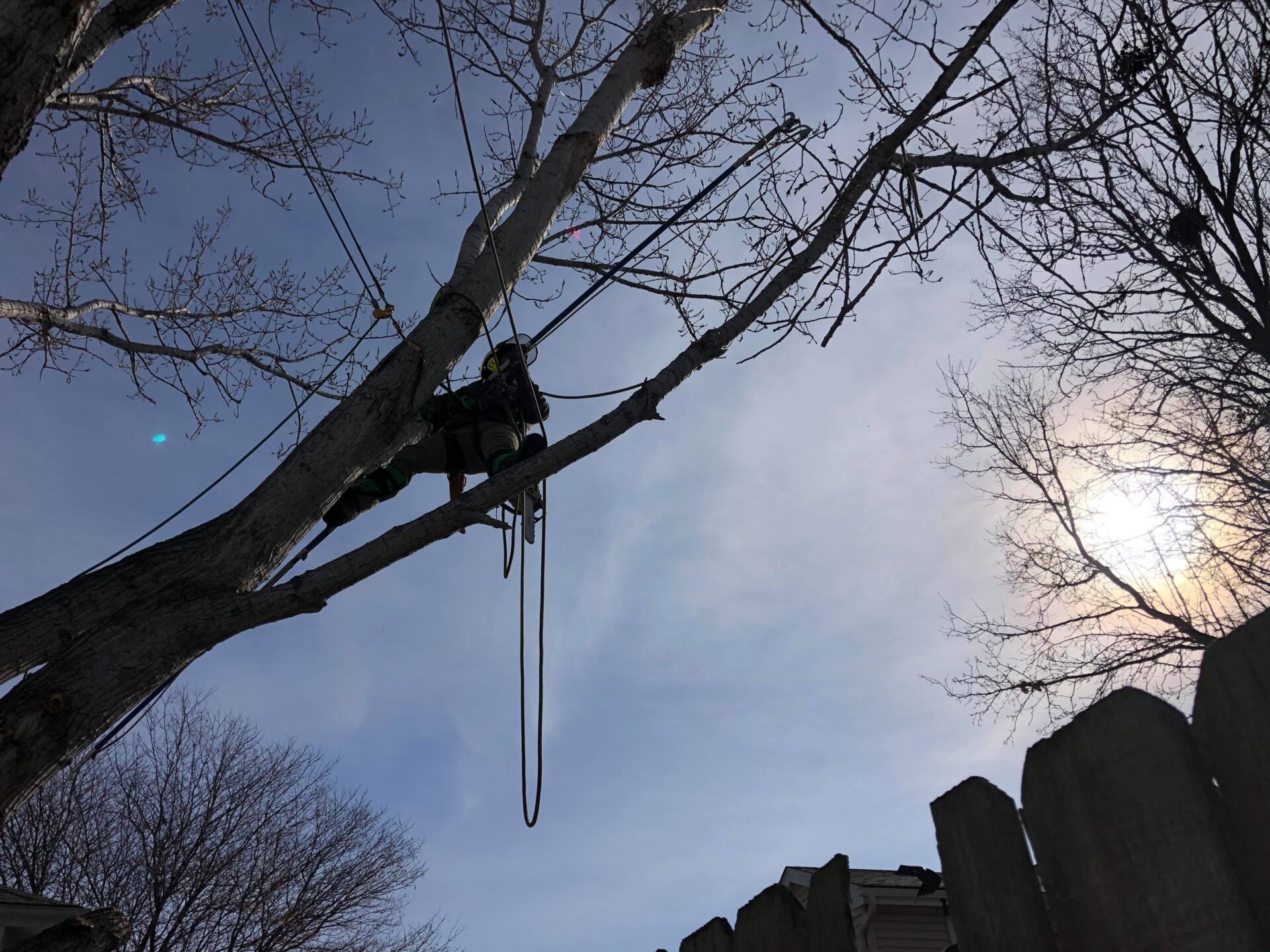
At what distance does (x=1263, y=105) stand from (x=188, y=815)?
→ 49.0 ft

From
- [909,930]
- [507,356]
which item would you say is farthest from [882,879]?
[507,356]

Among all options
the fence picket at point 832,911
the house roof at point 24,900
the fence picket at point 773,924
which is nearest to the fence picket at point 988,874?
the fence picket at point 832,911

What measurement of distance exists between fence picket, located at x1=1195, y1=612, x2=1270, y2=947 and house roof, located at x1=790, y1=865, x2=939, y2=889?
8194mm

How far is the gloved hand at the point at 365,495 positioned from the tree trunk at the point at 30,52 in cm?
155

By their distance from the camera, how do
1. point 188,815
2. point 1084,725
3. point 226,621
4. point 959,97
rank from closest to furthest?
point 1084,725, point 226,621, point 959,97, point 188,815

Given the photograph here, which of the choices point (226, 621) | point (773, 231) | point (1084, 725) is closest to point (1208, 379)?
point (773, 231)

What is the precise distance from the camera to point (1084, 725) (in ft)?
5.42

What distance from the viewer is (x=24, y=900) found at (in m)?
6.53

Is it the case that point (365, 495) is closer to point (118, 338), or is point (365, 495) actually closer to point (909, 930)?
point (118, 338)

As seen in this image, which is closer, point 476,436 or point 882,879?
point 476,436

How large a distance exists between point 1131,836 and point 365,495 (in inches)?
114

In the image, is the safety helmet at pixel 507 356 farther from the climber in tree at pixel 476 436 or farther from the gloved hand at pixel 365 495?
the gloved hand at pixel 365 495

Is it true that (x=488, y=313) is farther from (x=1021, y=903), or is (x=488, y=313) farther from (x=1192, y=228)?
(x=1192, y=228)

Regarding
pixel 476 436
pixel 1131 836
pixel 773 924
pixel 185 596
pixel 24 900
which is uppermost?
pixel 476 436
